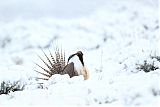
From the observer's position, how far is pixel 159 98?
159 inches

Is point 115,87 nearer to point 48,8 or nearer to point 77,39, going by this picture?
point 77,39

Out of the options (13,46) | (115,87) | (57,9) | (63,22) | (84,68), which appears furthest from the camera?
(57,9)

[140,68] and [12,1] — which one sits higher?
[12,1]

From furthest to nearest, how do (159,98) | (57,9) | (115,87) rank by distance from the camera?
(57,9)
(115,87)
(159,98)

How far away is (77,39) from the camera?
69.8 ft

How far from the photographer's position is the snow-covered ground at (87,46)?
14.8 feet

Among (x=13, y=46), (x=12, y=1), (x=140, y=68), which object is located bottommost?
(x=140, y=68)

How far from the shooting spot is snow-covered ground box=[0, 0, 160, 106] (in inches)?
177

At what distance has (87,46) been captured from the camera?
59.1 ft

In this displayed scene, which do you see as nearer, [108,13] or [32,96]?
[32,96]

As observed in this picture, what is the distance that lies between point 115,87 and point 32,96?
849 millimetres

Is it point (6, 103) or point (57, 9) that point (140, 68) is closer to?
point (6, 103)

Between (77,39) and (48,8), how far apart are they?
950 centimetres

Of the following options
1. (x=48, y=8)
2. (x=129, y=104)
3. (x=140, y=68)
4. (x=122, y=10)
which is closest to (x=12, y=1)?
(x=48, y=8)
